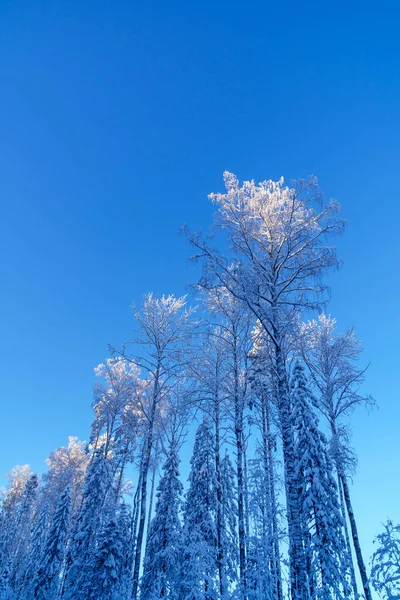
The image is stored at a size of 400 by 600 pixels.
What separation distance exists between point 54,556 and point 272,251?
81.7ft

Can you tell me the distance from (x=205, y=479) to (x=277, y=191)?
1411cm

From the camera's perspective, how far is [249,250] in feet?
39.3

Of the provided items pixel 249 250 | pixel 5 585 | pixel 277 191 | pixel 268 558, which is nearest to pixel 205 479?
pixel 268 558

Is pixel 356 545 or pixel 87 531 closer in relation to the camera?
pixel 356 545

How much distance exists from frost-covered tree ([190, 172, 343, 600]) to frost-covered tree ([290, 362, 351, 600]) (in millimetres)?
2109

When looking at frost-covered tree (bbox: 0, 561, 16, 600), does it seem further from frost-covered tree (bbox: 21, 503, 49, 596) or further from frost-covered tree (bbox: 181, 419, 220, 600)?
frost-covered tree (bbox: 181, 419, 220, 600)

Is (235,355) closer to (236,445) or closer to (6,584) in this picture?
(236,445)

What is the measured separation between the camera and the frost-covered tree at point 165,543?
1517cm

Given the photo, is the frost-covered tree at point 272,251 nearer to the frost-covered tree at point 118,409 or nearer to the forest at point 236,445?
the forest at point 236,445

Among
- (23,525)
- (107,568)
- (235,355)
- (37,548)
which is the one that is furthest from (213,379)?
(23,525)

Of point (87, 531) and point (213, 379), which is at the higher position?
point (213, 379)

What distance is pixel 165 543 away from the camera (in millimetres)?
16312

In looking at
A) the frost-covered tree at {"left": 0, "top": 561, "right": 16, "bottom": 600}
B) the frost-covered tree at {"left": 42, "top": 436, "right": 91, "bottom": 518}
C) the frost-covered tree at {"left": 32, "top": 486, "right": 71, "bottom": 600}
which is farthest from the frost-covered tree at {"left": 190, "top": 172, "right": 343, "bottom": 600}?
the frost-covered tree at {"left": 0, "top": 561, "right": 16, "bottom": 600}

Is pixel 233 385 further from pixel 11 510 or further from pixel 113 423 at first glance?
pixel 11 510
